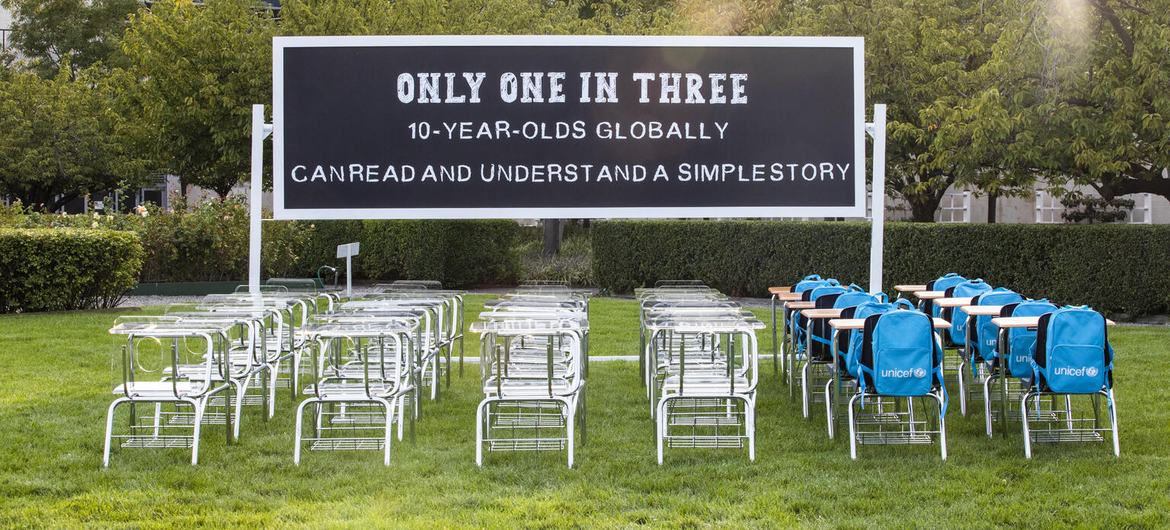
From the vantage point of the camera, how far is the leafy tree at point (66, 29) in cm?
4162

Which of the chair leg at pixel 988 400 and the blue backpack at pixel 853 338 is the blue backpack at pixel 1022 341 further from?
the blue backpack at pixel 853 338

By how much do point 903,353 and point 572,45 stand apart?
4700 mm

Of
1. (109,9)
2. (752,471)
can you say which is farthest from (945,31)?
(109,9)

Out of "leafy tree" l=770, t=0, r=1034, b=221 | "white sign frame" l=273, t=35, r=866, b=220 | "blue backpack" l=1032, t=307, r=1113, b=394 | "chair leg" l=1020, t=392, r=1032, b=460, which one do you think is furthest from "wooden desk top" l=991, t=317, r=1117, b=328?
"leafy tree" l=770, t=0, r=1034, b=221

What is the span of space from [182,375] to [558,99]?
4248 mm

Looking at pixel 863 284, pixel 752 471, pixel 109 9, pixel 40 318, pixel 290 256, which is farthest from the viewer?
pixel 109 9

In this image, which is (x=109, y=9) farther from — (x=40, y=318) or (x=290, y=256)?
(x=40, y=318)

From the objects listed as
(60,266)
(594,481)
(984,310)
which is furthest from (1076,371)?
(60,266)

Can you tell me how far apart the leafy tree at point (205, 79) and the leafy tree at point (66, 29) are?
19126mm

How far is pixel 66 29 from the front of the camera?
4169cm

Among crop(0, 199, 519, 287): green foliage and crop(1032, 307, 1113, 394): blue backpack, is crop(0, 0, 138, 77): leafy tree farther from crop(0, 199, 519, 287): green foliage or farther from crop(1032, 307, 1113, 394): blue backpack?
crop(1032, 307, 1113, 394): blue backpack

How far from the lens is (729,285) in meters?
20.9

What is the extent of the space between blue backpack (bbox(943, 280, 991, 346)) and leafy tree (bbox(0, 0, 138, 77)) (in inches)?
1425

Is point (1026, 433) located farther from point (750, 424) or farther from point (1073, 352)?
point (750, 424)
